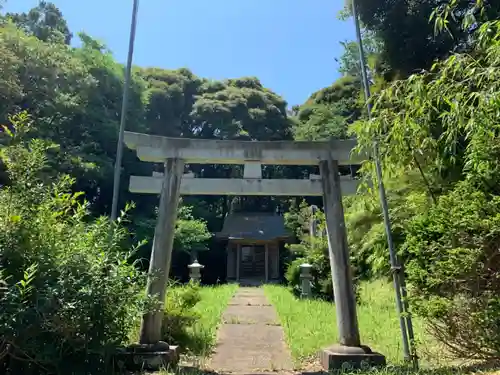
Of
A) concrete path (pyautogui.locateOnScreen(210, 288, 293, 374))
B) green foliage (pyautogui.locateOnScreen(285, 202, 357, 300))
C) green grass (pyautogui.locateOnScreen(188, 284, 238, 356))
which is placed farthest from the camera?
green foliage (pyautogui.locateOnScreen(285, 202, 357, 300))

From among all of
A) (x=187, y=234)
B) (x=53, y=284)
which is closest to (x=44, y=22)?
(x=187, y=234)

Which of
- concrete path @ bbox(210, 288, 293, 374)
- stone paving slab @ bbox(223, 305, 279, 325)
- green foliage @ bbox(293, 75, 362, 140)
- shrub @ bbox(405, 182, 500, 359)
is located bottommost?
concrete path @ bbox(210, 288, 293, 374)

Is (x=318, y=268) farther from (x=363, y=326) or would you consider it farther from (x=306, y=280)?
(x=363, y=326)

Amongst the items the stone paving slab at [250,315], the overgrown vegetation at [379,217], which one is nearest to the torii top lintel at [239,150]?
the overgrown vegetation at [379,217]

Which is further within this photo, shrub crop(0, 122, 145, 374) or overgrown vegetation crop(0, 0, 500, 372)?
shrub crop(0, 122, 145, 374)

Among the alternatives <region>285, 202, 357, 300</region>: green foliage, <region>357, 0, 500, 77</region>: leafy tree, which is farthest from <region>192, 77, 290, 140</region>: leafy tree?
<region>357, 0, 500, 77</region>: leafy tree

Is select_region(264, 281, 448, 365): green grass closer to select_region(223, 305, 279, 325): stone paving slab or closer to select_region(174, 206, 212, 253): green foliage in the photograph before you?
select_region(223, 305, 279, 325): stone paving slab

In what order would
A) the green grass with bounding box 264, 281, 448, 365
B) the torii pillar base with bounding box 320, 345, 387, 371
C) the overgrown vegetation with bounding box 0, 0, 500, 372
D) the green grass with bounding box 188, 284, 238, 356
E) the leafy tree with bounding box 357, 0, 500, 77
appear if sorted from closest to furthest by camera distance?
1. the overgrown vegetation with bounding box 0, 0, 500, 372
2. the torii pillar base with bounding box 320, 345, 387, 371
3. the green grass with bounding box 264, 281, 448, 365
4. the green grass with bounding box 188, 284, 238, 356
5. the leafy tree with bounding box 357, 0, 500, 77

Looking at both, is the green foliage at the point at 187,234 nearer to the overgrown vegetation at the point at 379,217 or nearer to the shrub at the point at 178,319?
the overgrown vegetation at the point at 379,217

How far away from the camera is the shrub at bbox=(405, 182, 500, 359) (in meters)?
4.02

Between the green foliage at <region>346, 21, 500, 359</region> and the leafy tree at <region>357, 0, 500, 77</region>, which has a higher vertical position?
the leafy tree at <region>357, 0, 500, 77</region>

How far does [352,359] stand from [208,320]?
3984 mm

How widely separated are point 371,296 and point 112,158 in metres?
12.8

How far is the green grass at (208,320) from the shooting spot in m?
6.94
